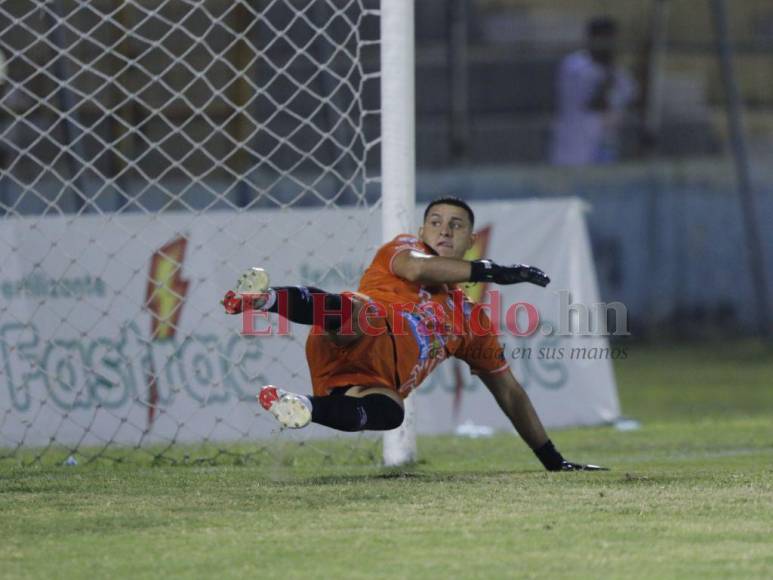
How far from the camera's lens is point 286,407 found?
6.38 metres

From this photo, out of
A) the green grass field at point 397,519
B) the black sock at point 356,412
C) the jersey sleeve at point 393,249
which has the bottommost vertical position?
the green grass field at point 397,519

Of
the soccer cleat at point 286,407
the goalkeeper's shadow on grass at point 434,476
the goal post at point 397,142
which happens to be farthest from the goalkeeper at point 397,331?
the goal post at point 397,142

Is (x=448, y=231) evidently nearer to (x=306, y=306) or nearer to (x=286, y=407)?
(x=306, y=306)

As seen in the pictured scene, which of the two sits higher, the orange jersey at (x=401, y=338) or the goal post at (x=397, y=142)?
the goal post at (x=397, y=142)

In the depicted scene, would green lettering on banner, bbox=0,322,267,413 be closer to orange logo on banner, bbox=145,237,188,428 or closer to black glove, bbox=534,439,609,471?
orange logo on banner, bbox=145,237,188,428

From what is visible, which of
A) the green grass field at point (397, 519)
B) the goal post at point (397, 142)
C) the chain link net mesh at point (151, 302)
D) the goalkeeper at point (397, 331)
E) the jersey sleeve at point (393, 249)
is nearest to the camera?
the green grass field at point (397, 519)

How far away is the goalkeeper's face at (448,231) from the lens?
7.38 metres

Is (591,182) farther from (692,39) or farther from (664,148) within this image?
(692,39)

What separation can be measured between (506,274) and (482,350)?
0.88 metres

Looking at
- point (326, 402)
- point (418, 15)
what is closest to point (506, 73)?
point (418, 15)

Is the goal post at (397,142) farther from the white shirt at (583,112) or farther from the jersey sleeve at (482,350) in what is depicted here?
the white shirt at (583,112)

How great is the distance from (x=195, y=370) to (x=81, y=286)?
3.38ft

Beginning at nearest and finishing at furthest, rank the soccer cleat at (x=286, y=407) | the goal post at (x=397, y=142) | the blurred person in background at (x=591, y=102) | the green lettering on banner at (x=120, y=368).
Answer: the soccer cleat at (x=286, y=407) < the goal post at (x=397, y=142) < the green lettering on banner at (x=120, y=368) < the blurred person in background at (x=591, y=102)

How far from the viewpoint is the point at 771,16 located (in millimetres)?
18469
